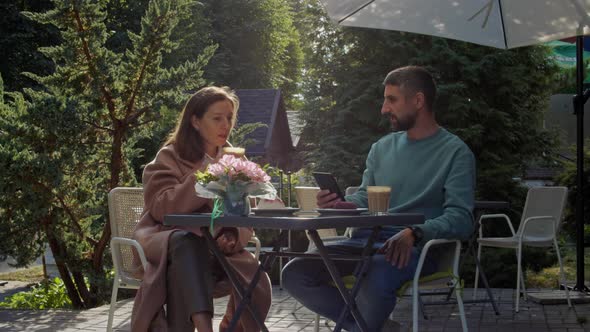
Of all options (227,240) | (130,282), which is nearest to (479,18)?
(227,240)

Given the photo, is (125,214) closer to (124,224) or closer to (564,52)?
(124,224)

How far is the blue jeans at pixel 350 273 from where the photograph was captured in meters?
3.47

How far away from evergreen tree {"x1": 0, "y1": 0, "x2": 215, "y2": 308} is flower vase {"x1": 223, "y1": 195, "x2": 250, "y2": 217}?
13.1ft

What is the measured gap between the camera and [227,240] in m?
4.03

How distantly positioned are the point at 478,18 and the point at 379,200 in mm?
2234

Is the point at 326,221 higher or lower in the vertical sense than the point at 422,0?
lower

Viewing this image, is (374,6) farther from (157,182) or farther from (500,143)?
(500,143)

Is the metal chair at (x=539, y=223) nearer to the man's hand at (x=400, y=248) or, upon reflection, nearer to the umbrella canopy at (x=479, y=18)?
the umbrella canopy at (x=479, y=18)

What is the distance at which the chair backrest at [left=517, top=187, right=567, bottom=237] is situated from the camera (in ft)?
22.3

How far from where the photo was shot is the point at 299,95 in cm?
1469

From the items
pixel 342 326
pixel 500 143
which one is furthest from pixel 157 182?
pixel 500 143

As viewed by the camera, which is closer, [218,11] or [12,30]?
[12,30]

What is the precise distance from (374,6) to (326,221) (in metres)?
2.68

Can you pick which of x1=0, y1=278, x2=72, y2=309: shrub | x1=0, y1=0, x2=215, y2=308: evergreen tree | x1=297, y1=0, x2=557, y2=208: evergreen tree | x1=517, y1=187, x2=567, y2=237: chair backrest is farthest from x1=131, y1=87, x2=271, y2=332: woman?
x1=297, y1=0, x2=557, y2=208: evergreen tree
